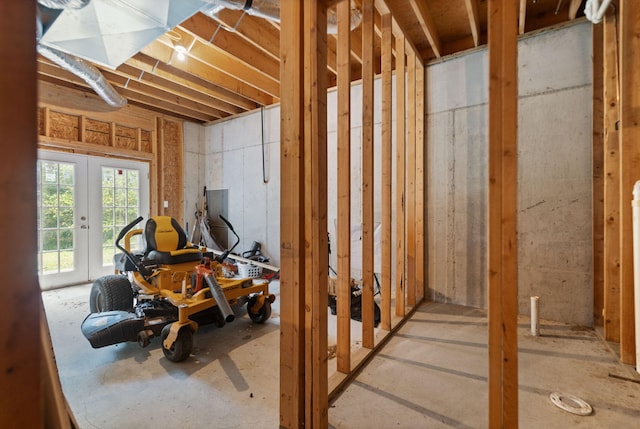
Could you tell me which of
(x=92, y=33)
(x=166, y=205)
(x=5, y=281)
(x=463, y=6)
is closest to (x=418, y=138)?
(x=463, y=6)

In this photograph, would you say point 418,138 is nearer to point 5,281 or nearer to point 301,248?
point 301,248

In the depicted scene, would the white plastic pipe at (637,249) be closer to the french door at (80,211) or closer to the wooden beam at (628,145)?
the wooden beam at (628,145)

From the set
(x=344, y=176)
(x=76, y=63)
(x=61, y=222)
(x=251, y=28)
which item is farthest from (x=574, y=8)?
(x=61, y=222)

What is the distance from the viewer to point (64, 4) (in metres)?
2.03

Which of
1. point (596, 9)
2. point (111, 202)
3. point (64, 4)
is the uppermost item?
point (596, 9)

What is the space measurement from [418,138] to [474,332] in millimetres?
2190

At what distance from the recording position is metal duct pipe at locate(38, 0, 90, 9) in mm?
1999

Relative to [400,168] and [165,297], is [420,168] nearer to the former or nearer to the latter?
[400,168]

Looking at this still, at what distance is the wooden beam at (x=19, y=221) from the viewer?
1.62 feet

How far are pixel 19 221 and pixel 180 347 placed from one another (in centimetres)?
200

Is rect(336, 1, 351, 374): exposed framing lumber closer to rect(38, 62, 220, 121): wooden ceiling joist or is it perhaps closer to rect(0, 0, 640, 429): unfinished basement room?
rect(0, 0, 640, 429): unfinished basement room

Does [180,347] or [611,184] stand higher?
[611,184]

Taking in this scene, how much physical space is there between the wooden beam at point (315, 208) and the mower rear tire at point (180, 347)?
120 cm

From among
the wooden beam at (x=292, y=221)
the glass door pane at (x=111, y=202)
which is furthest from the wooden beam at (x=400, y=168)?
the glass door pane at (x=111, y=202)
